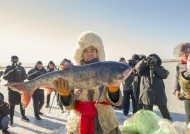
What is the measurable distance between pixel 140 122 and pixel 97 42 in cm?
185

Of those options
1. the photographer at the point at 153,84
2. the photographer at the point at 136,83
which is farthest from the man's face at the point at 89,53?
the photographer at the point at 136,83

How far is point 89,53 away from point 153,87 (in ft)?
13.8

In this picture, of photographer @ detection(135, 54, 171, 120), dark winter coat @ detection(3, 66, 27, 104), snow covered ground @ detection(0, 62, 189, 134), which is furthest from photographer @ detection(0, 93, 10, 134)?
photographer @ detection(135, 54, 171, 120)

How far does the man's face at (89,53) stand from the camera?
3.36m

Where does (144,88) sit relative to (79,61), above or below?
below

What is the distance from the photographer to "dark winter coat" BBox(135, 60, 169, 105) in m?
7.14

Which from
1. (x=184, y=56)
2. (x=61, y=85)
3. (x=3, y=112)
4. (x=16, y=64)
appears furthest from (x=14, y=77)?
(x=61, y=85)

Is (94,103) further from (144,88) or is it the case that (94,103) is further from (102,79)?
(144,88)

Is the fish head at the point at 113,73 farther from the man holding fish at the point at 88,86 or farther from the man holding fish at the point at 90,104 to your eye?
the man holding fish at the point at 90,104

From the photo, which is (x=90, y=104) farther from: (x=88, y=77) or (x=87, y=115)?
(x=88, y=77)

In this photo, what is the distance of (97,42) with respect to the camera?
339 centimetres

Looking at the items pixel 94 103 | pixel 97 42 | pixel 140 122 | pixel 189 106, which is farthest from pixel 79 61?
pixel 189 106

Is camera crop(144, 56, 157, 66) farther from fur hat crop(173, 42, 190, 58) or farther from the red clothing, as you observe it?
the red clothing

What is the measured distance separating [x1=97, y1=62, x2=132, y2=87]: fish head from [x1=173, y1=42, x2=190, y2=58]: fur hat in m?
2.98
